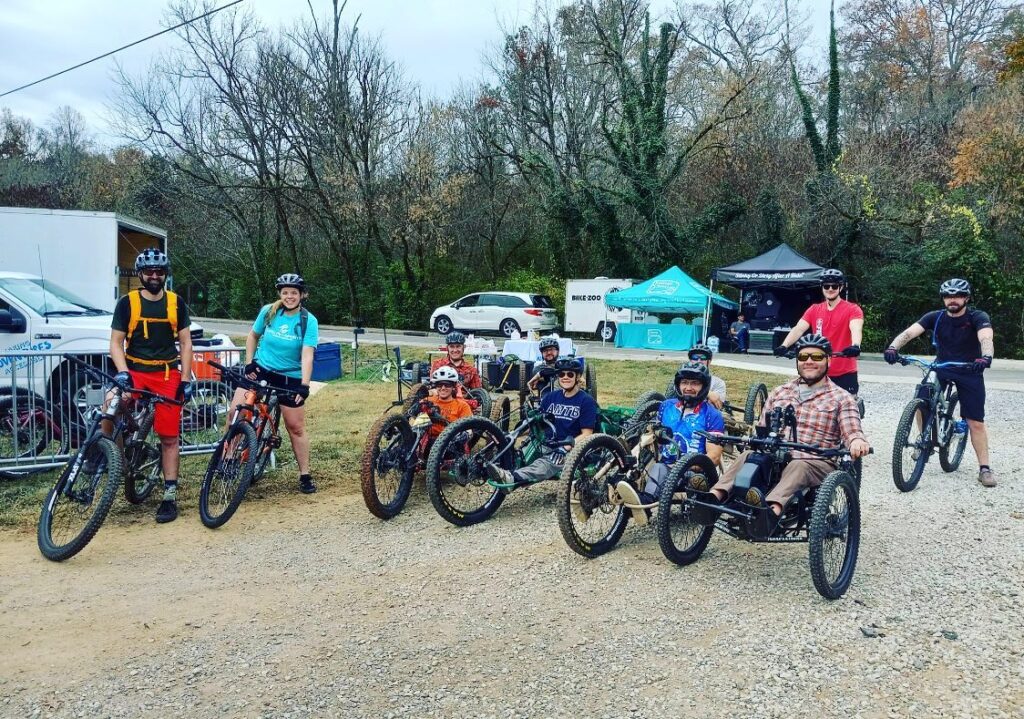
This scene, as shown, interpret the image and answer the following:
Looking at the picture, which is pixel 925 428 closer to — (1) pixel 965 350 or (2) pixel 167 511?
(1) pixel 965 350

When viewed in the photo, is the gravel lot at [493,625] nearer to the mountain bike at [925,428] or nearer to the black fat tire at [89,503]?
the black fat tire at [89,503]

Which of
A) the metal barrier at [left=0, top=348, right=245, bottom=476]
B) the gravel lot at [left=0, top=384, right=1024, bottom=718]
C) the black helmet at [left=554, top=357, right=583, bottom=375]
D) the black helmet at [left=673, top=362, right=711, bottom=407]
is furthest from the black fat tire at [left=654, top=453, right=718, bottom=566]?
the metal barrier at [left=0, top=348, right=245, bottom=476]

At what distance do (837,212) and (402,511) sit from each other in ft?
77.0

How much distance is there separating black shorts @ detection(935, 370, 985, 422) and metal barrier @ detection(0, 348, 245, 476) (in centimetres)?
622

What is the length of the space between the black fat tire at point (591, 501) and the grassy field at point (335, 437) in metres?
2.48

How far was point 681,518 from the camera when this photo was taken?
459cm

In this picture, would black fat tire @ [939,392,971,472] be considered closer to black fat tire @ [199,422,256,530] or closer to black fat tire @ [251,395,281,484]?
black fat tire @ [251,395,281,484]

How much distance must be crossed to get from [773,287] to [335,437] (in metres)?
17.9

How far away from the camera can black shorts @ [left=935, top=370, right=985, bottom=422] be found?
21.1 ft

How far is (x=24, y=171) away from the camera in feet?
135

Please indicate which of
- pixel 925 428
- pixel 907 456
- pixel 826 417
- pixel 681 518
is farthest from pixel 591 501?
pixel 925 428

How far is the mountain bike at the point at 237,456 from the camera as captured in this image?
5.21 m

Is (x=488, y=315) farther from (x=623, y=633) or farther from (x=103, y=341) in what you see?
(x=623, y=633)

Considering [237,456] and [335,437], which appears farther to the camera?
[335,437]
